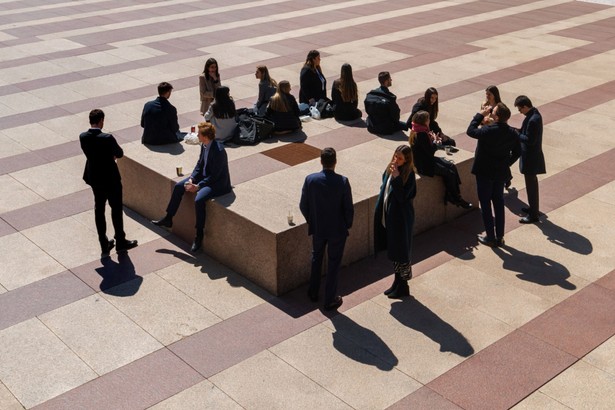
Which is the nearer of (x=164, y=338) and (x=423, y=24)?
(x=164, y=338)

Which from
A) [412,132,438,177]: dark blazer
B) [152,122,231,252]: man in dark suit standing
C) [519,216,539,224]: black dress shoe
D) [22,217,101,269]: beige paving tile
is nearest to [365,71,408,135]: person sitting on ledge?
[412,132,438,177]: dark blazer

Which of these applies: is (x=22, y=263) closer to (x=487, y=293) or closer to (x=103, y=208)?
(x=103, y=208)

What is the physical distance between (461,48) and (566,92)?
488 cm

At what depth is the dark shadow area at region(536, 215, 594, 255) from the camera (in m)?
11.0

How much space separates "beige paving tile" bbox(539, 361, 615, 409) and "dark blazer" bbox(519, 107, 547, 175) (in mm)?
3802

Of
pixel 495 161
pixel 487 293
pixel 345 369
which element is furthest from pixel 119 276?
pixel 495 161

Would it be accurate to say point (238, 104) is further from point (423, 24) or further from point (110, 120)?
A: point (423, 24)

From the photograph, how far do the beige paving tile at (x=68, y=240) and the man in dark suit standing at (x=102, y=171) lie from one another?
32cm

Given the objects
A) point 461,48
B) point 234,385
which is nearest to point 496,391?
point 234,385

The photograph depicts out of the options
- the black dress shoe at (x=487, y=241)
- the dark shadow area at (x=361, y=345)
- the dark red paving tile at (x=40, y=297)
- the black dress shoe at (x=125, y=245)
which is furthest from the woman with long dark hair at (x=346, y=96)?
the dark red paving tile at (x=40, y=297)

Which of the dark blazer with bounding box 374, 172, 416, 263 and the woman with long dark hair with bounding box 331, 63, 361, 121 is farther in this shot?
the woman with long dark hair with bounding box 331, 63, 361, 121

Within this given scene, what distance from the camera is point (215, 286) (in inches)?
404

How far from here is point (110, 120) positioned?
1666 centimetres

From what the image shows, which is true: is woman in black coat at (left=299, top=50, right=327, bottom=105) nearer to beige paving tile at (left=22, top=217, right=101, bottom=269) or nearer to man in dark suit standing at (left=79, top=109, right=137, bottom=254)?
beige paving tile at (left=22, top=217, right=101, bottom=269)
